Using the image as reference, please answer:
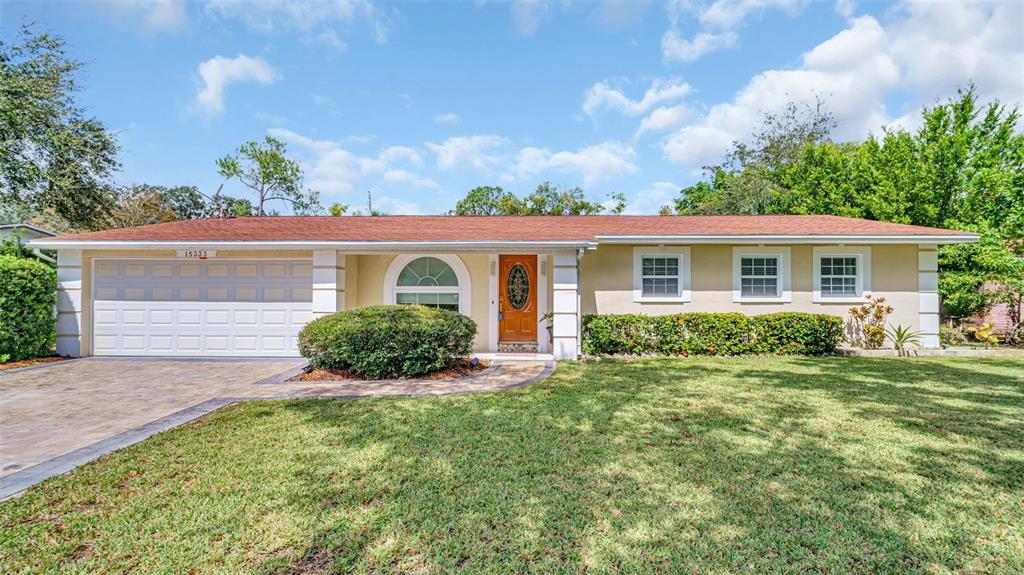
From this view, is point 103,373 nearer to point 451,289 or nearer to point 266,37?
point 451,289

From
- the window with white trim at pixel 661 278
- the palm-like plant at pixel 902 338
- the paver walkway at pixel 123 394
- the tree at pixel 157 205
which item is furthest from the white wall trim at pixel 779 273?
the tree at pixel 157 205

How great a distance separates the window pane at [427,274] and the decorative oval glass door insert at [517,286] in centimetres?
131

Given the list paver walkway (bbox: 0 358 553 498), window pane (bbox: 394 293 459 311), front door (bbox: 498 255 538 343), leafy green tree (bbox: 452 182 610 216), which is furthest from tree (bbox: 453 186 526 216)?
paver walkway (bbox: 0 358 553 498)

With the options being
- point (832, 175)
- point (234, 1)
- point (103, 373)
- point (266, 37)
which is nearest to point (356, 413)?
point (103, 373)

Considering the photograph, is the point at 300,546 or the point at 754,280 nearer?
the point at 300,546

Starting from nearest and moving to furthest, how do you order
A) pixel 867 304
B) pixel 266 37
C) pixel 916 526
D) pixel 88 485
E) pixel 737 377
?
pixel 916 526 < pixel 88 485 < pixel 737 377 < pixel 867 304 < pixel 266 37

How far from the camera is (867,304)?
10633 mm

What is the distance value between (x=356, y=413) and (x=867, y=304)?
11.9m

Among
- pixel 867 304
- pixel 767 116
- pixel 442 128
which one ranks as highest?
pixel 767 116

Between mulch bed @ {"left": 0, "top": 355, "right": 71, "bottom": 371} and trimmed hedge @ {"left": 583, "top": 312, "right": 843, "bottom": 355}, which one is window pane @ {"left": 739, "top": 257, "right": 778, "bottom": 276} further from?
mulch bed @ {"left": 0, "top": 355, "right": 71, "bottom": 371}

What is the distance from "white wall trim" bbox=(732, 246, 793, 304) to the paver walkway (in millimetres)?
5384

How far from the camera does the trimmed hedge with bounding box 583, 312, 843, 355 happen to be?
10.1 meters

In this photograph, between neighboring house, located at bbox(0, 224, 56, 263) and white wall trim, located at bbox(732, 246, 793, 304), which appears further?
neighboring house, located at bbox(0, 224, 56, 263)

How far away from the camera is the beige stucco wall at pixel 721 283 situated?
10.7m
